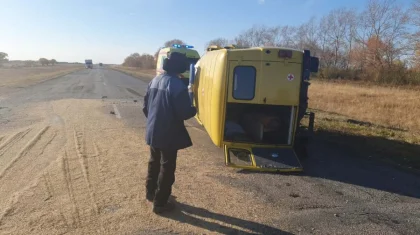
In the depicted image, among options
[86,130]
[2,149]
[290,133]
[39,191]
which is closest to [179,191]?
[39,191]

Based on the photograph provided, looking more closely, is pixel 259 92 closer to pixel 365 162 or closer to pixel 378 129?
pixel 365 162

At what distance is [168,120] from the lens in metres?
4.42

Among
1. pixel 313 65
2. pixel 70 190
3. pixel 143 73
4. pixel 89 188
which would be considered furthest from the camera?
pixel 143 73

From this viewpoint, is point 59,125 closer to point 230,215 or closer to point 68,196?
point 68,196

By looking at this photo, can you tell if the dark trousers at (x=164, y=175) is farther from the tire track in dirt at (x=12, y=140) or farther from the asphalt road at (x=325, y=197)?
the tire track in dirt at (x=12, y=140)

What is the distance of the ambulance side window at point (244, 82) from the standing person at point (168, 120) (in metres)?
2.46

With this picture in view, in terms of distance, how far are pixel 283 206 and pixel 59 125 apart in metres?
7.27

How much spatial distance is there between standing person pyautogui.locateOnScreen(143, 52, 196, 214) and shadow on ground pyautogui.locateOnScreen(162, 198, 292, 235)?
0.67 ft

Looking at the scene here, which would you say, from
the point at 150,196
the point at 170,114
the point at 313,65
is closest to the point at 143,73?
the point at 313,65

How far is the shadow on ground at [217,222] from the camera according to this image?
4.06 meters

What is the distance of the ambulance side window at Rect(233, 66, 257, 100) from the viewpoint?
6859mm

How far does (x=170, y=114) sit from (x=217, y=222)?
4.82 ft

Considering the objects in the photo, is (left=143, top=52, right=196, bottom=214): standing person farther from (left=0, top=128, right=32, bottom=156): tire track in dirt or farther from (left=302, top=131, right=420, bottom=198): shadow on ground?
(left=0, top=128, right=32, bottom=156): tire track in dirt

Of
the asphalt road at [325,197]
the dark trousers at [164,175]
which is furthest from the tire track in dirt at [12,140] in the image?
the dark trousers at [164,175]
